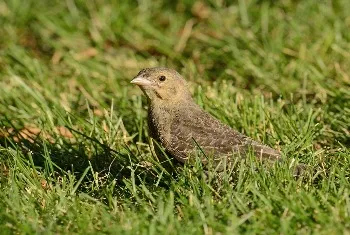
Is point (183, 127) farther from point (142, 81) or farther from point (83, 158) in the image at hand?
point (83, 158)

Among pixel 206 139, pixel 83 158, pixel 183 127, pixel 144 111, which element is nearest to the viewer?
pixel 206 139

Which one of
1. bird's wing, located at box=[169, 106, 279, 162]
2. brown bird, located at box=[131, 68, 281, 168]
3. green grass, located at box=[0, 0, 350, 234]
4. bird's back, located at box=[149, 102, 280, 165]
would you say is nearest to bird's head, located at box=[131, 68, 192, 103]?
brown bird, located at box=[131, 68, 281, 168]

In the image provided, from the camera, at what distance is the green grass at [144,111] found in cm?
468

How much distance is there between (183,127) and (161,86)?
452 millimetres

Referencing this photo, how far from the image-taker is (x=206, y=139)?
18.6 ft

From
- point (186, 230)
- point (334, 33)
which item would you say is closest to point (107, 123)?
point (186, 230)

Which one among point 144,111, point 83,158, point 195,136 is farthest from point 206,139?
point 144,111

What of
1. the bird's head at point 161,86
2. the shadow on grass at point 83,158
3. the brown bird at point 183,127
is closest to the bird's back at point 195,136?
the brown bird at point 183,127

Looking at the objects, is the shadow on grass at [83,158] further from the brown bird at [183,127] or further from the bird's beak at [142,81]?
the bird's beak at [142,81]

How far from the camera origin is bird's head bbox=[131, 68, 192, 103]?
606cm

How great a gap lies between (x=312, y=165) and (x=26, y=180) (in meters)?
1.82

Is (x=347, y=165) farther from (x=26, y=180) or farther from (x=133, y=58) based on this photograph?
(x=133, y=58)

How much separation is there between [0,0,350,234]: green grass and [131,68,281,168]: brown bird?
20 cm

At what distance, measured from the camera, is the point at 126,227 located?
448cm
